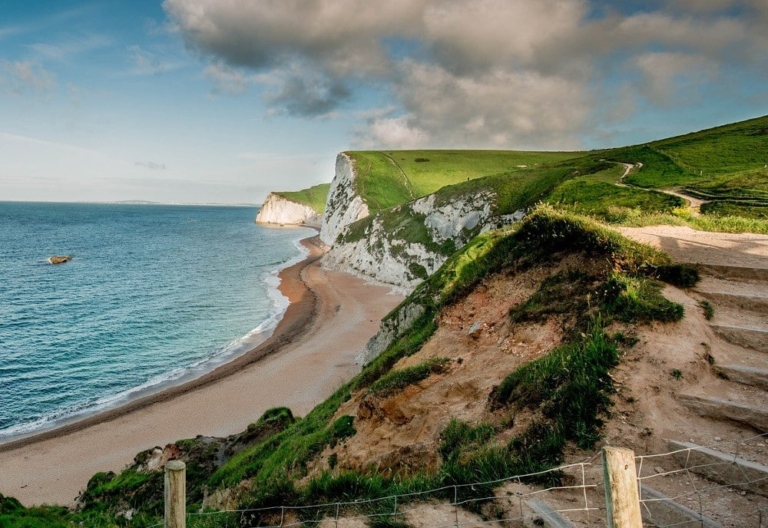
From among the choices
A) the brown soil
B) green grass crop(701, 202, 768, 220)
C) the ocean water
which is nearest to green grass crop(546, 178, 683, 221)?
green grass crop(701, 202, 768, 220)

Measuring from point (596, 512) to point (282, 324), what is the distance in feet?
141

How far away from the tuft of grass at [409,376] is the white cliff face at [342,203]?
8295 centimetres

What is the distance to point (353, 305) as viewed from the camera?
5372 cm

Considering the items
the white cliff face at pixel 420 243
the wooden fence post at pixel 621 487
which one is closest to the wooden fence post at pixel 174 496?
the wooden fence post at pixel 621 487

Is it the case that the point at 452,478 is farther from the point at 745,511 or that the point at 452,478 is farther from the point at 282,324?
the point at 282,324

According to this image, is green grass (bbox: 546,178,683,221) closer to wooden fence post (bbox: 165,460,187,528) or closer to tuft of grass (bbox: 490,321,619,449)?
tuft of grass (bbox: 490,321,619,449)

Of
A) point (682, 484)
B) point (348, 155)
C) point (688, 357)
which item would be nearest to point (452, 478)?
point (682, 484)

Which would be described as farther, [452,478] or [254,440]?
[254,440]

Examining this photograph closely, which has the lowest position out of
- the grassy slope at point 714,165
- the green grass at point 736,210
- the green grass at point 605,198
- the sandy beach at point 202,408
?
the sandy beach at point 202,408

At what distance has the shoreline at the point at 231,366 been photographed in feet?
84.1

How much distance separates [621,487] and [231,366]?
35421 mm

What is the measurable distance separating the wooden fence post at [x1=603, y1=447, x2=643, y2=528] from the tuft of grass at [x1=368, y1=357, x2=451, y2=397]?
27.5ft

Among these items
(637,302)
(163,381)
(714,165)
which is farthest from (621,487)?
(714,165)

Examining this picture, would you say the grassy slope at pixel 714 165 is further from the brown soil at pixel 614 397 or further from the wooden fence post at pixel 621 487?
the wooden fence post at pixel 621 487
